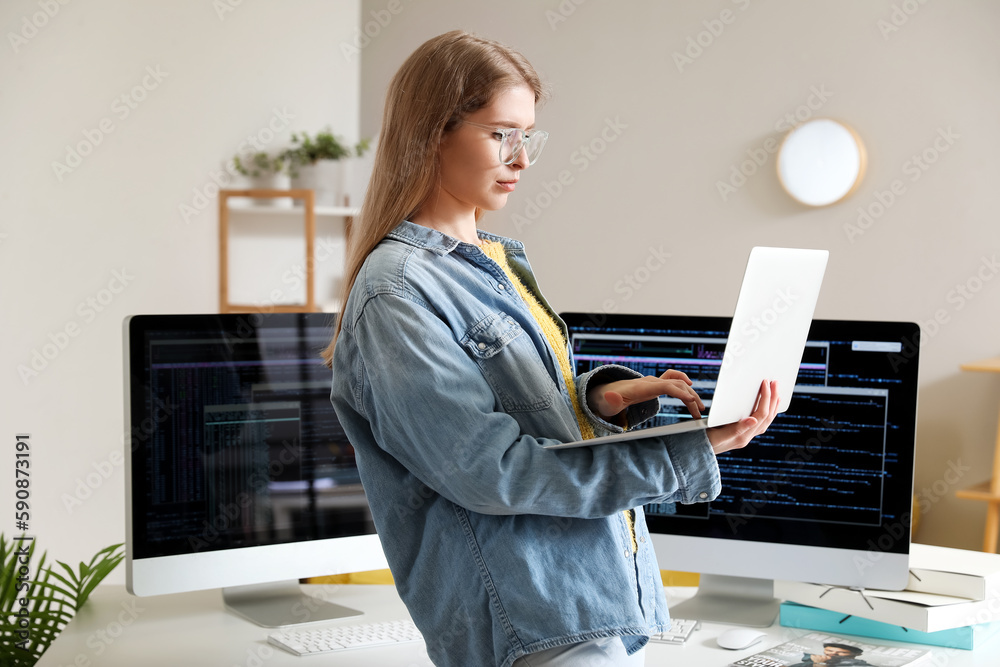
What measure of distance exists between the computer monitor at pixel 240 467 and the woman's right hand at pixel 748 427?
0.79m

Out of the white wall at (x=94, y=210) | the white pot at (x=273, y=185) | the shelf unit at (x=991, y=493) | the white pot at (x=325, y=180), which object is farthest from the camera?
the white pot at (x=325, y=180)

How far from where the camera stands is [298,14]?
3555 millimetres

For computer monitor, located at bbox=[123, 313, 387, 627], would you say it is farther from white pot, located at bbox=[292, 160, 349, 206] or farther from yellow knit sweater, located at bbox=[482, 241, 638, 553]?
white pot, located at bbox=[292, 160, 349, 206]

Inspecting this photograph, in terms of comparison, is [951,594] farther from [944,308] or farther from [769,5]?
[769,5]

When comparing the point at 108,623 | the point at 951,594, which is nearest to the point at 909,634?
the point at 951,594

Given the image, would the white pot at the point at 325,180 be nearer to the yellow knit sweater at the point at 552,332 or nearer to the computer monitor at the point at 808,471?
the computer monitor at the point at 808,471

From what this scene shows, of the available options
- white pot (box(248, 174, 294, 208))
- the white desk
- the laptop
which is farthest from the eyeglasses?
white pot (box(248, 174, 294, 208))

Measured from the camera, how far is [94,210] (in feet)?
9.64

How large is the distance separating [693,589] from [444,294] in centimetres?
98

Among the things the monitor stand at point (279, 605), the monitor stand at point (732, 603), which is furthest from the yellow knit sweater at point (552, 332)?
the monitor stand at point (279, 605)

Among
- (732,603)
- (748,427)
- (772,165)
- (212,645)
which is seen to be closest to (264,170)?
(772,165)

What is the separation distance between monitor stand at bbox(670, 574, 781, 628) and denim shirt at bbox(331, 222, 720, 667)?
0.50 metres

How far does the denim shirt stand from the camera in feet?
2.85

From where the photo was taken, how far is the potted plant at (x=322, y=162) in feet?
11.7
